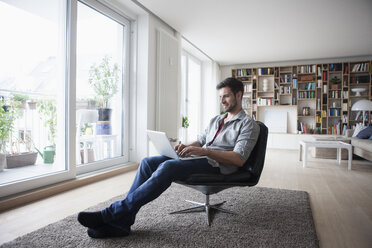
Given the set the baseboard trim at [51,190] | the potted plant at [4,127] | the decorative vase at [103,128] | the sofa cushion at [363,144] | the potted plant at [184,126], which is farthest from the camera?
the potted plant at [184,126]

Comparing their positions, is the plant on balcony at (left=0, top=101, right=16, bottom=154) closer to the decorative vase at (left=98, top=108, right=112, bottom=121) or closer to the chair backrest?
→ the decorative vase at (left=98, top=108, right=112, bottom=121)

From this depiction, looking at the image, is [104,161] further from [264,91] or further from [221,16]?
[264,91]

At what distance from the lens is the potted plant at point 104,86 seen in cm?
351

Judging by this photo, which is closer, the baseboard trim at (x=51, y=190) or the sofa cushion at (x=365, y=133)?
the baseboard trim at (x=51, y=190)

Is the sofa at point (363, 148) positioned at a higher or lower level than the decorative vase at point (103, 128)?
lower

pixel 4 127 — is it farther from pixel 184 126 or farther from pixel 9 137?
pixel 184 126

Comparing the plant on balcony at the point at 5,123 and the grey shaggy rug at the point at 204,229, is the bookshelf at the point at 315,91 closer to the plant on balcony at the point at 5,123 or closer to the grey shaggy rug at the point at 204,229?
the grey shaggy rug at the point at 204,229

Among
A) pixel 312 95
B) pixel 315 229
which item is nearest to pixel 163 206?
pixel 315 229

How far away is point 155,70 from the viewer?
431 cm

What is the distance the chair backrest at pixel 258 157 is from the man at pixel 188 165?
2.6 inches

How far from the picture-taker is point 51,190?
257cm

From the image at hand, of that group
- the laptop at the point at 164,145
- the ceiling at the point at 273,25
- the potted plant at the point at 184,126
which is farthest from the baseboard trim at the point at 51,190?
the potted plant at the point at 184,126

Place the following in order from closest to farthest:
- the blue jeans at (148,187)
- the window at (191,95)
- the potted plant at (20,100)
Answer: the blue jeans at (148,187) → the potted plant at (20,100) → the window at (191,95)

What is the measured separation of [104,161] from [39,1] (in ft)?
6.72
